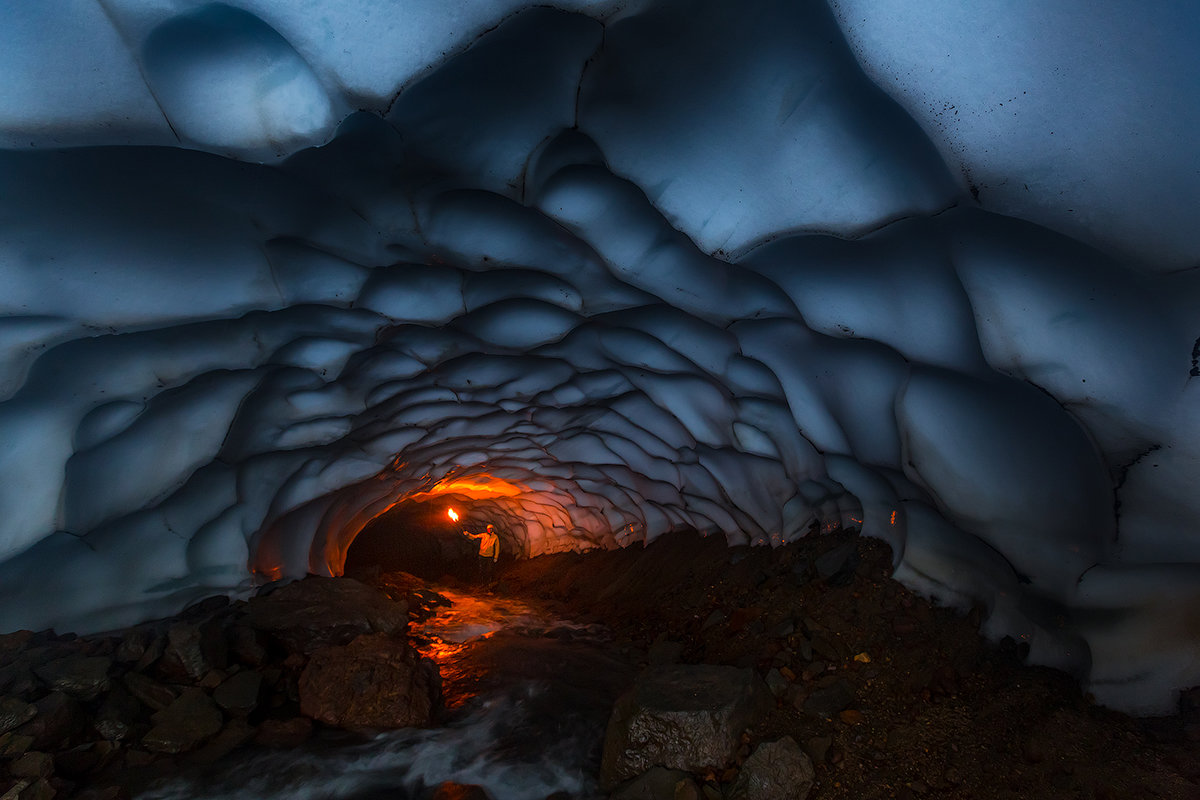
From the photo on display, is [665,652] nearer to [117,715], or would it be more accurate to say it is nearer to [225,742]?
[225,742]

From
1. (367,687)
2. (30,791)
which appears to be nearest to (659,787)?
(367,687)

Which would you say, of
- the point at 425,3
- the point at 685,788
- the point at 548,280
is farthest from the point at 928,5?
the point at 685,788

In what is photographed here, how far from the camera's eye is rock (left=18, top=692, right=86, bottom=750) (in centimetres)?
338

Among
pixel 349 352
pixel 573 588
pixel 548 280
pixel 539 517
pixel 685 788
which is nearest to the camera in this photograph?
pixel 685 788

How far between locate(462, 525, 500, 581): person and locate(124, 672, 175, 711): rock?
9114 millimetres

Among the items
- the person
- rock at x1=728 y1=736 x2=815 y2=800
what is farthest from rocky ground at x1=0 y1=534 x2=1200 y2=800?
the person

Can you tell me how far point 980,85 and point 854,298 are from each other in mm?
1104

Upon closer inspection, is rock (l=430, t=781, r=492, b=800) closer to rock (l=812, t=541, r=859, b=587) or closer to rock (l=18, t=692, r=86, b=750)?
rock (l=18, t=692, r=86, b=750)

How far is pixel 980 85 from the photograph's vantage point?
1.84 metres

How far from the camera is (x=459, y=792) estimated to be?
3398 mm

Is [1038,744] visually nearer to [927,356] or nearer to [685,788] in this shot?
[685,788]

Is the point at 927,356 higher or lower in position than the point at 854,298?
lower

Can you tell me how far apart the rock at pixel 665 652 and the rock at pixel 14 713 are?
3.92 metres

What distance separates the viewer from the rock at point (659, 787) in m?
2.84
